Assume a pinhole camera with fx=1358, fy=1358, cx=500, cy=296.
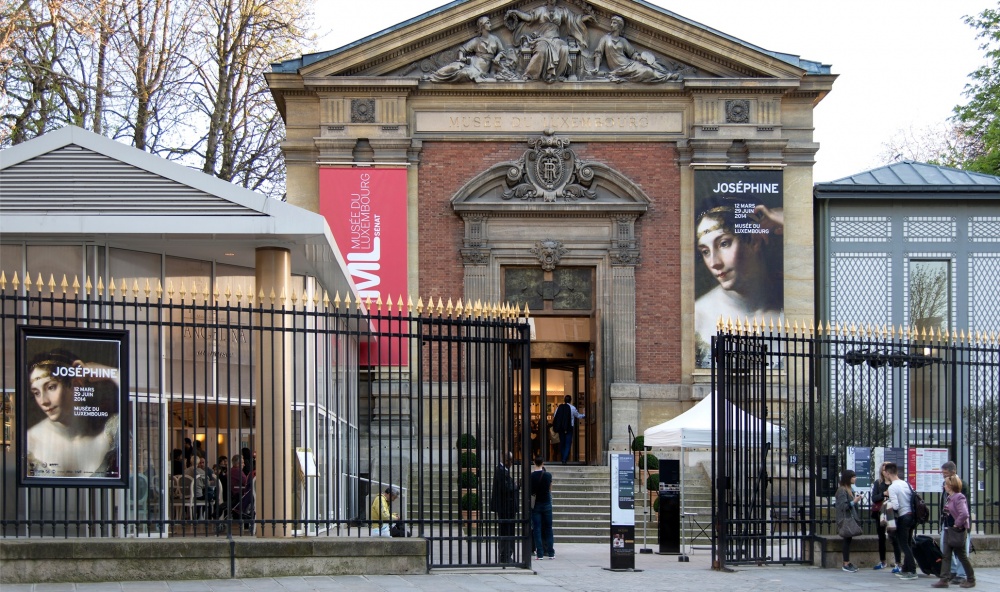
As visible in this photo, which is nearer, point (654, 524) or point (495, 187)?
point (654, 524)

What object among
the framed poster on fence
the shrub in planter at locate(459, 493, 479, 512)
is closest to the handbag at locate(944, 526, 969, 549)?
the shrub in planter at locate(459, 493, 479, 512)

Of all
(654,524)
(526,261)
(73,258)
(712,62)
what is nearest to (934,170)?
(712,62)

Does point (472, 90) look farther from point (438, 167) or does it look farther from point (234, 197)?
point (234, 197)

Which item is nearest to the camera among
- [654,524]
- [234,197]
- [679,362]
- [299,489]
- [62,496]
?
[62,496]

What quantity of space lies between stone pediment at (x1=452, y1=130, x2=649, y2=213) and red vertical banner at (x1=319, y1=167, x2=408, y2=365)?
4.66 feet

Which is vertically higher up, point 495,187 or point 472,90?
point 472,90

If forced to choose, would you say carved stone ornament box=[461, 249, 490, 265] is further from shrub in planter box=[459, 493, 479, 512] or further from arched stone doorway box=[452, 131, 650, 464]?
shrub in planter box=[459, 493, 479, 512]

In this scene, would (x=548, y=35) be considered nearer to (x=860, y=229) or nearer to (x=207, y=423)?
(x=860, y=229)

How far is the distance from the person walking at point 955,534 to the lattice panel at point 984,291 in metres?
14.7

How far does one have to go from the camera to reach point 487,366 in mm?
15727

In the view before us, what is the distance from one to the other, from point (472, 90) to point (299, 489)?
46.0 feet

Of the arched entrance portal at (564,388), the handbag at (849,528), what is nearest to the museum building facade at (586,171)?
the arched entrance portal at (564,388)

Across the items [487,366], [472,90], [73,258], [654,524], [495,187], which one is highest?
[472,90]

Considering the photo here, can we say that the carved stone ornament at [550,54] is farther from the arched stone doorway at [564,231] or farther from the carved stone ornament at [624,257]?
the carved stone ornament at [624,257]
